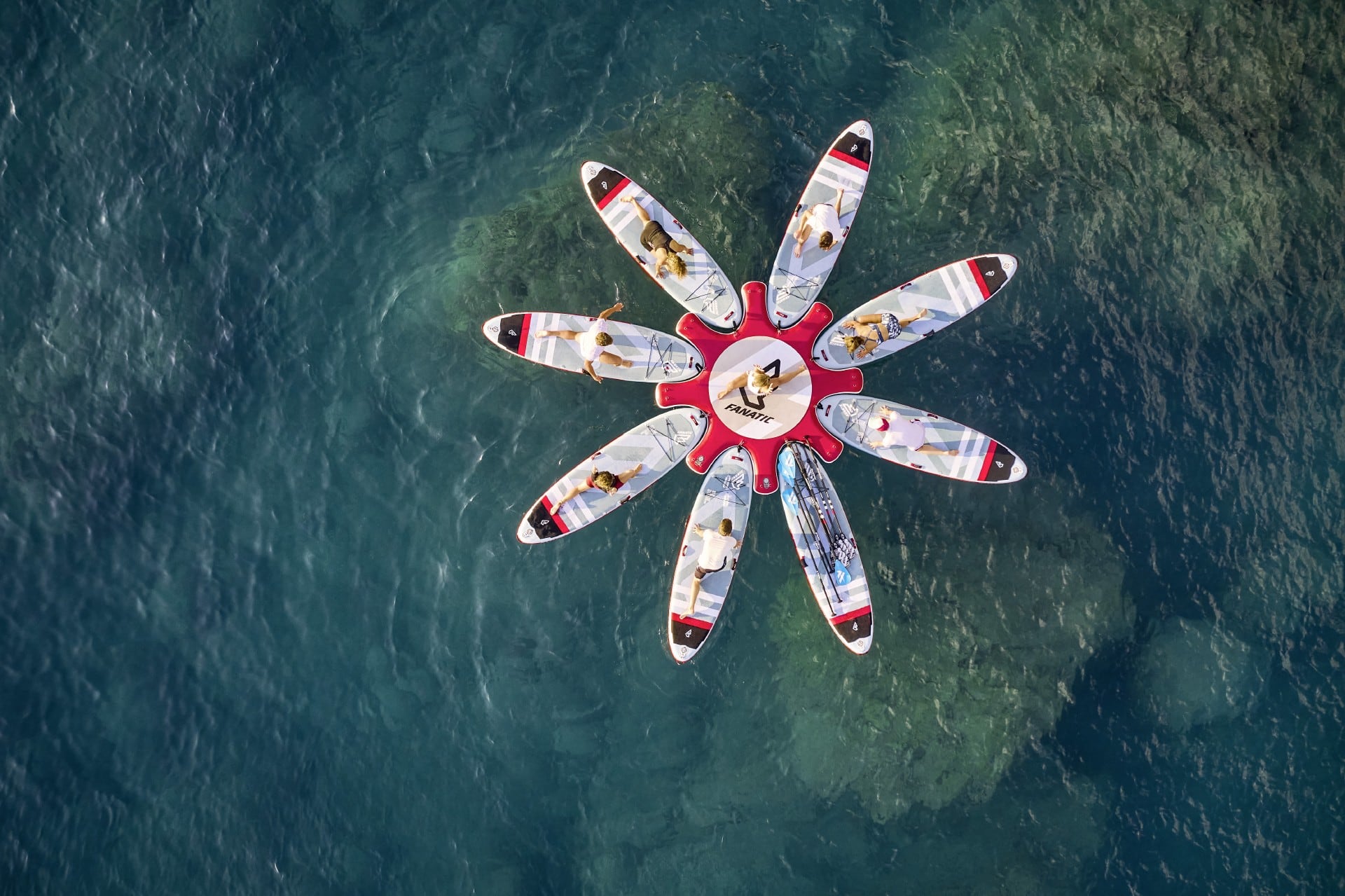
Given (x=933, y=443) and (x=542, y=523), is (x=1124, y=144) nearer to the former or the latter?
(x=933, y=443)

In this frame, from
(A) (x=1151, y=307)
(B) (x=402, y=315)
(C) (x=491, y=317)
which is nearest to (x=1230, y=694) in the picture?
(A) (x=1151, y=307)

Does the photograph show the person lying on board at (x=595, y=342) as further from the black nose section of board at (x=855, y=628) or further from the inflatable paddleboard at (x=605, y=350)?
the black nose section of board at (x=855, y=628)

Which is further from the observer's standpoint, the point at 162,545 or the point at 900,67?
the point at 900,67

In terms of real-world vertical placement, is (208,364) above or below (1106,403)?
above

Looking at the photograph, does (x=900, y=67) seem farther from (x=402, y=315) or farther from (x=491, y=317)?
(x=402, y=315)

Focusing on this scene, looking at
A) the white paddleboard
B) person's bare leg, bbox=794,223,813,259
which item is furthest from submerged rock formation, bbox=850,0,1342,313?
the white paddleboard

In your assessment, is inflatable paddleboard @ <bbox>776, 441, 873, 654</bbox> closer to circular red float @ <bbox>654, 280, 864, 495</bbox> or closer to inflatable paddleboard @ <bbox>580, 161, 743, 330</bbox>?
circular red float @ <bbox>654, 280, 864, 495</bbox>

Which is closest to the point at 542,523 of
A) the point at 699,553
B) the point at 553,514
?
the point at 553,514
